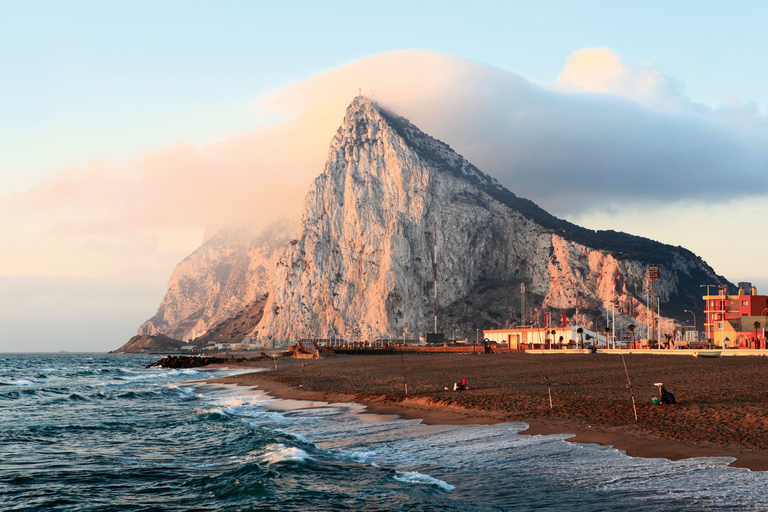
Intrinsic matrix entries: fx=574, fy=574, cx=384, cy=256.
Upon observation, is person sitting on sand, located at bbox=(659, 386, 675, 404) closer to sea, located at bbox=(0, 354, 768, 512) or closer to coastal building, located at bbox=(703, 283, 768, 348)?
sea, located at bbox=(0, 354, 768, 512)

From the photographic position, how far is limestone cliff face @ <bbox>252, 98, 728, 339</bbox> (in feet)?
533

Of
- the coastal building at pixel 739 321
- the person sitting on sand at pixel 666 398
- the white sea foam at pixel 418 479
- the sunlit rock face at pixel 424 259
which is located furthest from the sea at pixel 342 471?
the sunlit rock face at pixel 424 259

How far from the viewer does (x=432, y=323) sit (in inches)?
6398

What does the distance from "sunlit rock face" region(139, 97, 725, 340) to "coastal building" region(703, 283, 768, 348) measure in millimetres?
43488

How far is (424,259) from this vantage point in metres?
169

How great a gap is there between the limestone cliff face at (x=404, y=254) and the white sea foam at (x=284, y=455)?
142 m

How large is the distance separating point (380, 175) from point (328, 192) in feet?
57.3

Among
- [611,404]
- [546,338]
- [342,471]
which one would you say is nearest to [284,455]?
[342,471]

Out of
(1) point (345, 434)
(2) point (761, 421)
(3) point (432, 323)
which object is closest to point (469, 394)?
(1) point (345, 434)

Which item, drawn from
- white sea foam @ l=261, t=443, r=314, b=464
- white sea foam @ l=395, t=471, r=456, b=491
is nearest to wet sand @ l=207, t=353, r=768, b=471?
white sea foam @ l=395, t=471, r=456, b=491

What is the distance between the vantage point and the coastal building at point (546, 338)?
95.4 m

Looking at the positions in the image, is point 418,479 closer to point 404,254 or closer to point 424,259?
point 404,254

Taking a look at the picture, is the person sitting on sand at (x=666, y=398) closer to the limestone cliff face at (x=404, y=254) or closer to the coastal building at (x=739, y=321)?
the coastal building at (x=739, y=321)

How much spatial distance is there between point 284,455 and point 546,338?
8639cm
